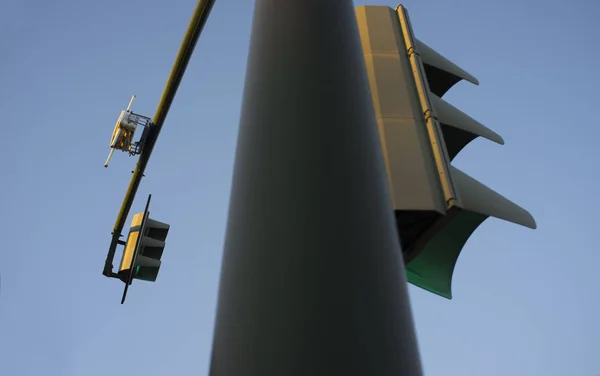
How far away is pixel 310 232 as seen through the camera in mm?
1224

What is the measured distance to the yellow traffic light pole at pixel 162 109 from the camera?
17.0 ft

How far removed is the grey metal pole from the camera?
1.10 meters

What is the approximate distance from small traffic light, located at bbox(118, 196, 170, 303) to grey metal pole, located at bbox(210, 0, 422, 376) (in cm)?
386

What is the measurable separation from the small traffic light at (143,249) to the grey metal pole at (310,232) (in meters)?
3.86

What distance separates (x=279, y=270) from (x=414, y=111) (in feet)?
5.35

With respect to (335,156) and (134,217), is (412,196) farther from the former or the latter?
(134,217)

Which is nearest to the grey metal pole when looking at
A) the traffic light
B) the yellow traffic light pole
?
the traffic light

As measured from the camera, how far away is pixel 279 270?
119cm

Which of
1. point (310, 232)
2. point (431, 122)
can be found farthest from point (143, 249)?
point (310, 232)

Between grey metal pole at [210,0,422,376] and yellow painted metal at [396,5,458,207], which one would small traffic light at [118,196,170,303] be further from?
grey metal pole at [210,0,422,376]

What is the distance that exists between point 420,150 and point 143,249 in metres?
3.62

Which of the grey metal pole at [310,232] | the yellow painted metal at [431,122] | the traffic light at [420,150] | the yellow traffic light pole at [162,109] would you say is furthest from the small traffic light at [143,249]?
the grey metal pole at [310,232]

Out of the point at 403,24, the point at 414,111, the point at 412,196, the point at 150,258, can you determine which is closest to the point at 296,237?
the point at 412,196

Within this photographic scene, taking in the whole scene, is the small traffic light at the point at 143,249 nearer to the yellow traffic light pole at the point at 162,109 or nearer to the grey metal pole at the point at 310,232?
the yellow traffic light pole at the point at 162,109
